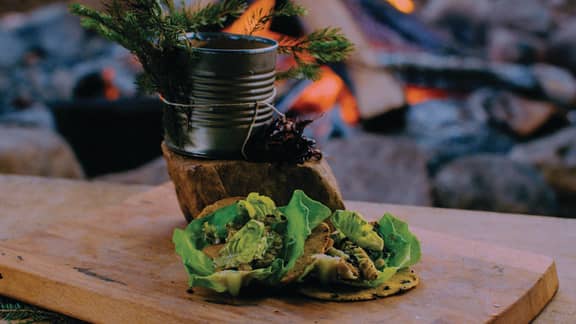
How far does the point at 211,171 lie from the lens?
1.96m

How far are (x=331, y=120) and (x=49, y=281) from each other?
2.18 m

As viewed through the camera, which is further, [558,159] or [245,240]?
[558,159]

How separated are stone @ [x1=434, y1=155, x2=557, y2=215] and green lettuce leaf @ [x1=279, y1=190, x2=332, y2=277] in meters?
1.69

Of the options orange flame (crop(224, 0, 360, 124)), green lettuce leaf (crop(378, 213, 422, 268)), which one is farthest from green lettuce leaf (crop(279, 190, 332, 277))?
orange flame (crop(224, 0, 360, 124))

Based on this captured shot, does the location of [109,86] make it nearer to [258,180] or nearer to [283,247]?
[258,180]

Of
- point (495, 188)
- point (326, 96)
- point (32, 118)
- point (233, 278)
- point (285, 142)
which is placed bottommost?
point (32, 118)

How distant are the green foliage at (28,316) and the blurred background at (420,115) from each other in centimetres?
158

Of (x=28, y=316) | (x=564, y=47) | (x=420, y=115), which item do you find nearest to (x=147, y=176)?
(x=420, y=115)

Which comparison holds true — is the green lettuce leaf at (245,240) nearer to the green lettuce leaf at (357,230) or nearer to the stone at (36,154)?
the green lettuce leaf at (357,230)

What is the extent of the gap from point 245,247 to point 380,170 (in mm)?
1802

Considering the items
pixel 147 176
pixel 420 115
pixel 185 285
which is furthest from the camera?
pixel 420 115


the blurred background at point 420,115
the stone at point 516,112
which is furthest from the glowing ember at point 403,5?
the stone at point 516,112

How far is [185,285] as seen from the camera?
66.9 inches

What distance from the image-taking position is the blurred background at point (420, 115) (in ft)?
10.9
